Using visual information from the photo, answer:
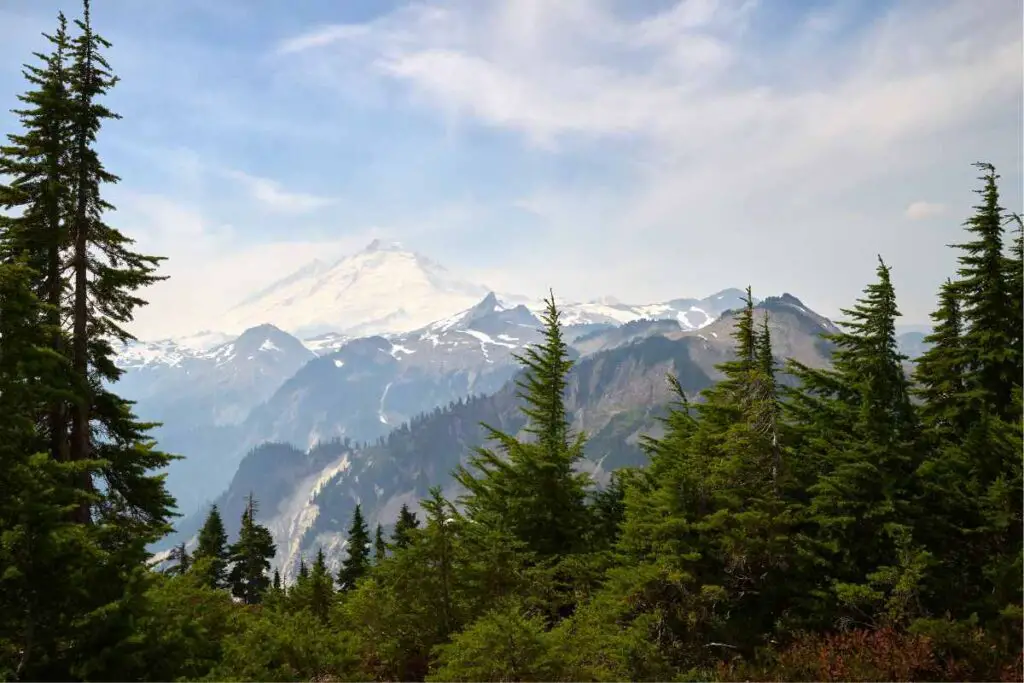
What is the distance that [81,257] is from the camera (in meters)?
19.9

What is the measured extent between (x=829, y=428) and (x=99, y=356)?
2354cm

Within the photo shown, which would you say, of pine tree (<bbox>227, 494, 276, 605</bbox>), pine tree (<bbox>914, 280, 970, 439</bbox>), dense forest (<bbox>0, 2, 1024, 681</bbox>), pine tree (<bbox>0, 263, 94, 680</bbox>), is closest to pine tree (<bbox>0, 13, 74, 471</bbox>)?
dense forest (<bbox>0, 2, 1024, 681</bbox>)

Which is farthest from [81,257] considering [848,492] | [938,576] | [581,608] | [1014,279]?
[1014,279]

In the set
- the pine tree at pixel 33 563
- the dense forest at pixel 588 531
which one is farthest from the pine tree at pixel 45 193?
the pine tree at pixel 33 563

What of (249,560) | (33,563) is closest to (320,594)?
(33,563)

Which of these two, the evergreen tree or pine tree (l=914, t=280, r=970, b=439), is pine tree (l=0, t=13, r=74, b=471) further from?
pine tree (l=914, t=280, r=970, b=439)

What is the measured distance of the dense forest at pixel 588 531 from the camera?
11898mm

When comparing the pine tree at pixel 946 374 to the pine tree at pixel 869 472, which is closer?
the pine tree at pixel 869 472

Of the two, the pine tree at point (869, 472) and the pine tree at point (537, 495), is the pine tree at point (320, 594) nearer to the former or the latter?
the pine tree at point (537, 495)

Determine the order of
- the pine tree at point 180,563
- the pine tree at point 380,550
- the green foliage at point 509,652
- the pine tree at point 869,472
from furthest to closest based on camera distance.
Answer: the pine tree at point 380,550 → the pine tree at point 180,563 → the pine tree at point 869,472 → the green foliage at point 509,652

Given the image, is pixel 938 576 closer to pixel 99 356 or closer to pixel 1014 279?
pixel 1014 279

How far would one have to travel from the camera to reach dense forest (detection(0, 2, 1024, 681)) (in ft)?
39.0

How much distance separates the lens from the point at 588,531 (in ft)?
79.0

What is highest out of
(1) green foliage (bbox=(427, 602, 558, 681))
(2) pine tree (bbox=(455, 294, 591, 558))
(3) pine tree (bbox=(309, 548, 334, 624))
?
(2) pine tree (bbox=(455, 294, 591, 558))
